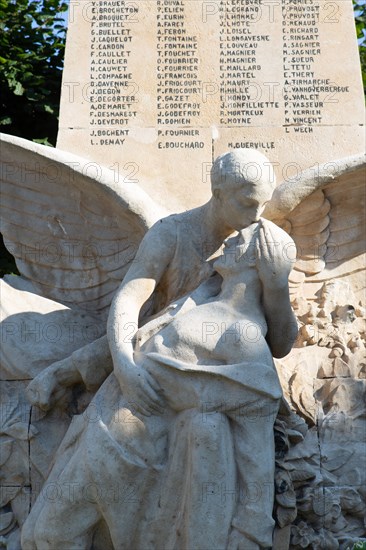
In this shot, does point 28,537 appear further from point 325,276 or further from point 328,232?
point 328,232

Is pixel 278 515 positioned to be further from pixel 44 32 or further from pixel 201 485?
pixel 44 32

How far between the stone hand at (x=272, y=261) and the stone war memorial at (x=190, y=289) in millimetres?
12

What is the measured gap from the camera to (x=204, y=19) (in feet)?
22.4

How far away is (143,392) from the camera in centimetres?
502

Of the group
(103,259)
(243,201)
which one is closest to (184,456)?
(243,201)

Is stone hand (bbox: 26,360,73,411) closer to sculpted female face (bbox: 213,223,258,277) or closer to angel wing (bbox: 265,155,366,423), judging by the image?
sculpted female face (bbox: 213,223,258,277)

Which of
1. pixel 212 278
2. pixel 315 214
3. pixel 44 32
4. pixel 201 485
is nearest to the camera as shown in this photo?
pixel 201 485

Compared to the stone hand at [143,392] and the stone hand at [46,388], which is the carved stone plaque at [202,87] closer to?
the stone hand at [46,388]

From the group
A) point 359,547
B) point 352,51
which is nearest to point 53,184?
point 352,51

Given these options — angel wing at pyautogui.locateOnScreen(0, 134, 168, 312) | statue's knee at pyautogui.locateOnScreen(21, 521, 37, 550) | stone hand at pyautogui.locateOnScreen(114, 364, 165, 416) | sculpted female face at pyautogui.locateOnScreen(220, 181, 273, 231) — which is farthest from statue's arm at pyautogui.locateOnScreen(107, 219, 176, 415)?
statue's knee at pyautogui.locateOnScreen(21, 521, 37, 550)

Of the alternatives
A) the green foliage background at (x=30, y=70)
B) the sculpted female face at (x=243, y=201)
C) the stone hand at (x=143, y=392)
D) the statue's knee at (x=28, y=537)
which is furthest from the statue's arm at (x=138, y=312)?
the green foliage background at (x=30, y=70)

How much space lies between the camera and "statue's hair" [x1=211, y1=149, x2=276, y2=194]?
528cm

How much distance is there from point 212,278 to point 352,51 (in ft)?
7.23

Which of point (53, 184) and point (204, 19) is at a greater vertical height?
point (204, 19)
